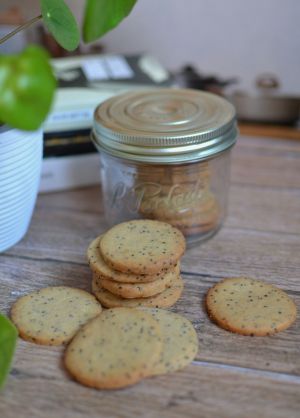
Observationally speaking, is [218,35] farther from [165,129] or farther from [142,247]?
[142,247]

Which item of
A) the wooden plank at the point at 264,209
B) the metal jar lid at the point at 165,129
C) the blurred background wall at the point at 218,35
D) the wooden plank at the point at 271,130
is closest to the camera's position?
the metal jar lid at the point at 165,129

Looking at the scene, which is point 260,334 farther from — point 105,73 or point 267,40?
point 267,40

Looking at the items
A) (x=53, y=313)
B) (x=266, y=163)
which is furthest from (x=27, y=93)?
(x=266, y=163)

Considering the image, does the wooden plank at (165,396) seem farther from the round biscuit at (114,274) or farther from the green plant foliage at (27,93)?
the green plant foliage at (27,93)

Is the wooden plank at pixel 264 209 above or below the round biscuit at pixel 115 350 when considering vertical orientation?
below

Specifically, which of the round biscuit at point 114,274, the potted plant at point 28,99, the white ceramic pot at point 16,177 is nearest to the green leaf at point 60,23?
the potted plant at point 28,99

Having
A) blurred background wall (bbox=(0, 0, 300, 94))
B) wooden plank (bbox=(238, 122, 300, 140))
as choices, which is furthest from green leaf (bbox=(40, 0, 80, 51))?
blurred background wall (bbox=(0, 0, 300, 94))

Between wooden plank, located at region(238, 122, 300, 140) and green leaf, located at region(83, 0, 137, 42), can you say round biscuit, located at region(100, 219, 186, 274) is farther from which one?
wooden plank, located at region(238, 122, 300, 140)
